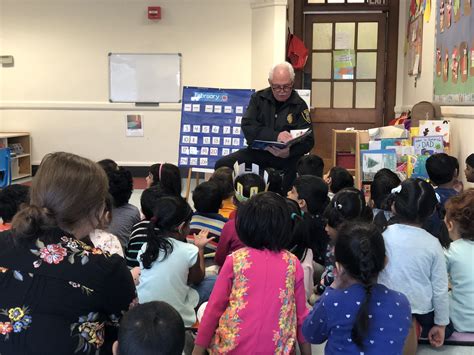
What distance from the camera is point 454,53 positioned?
Result: 4473 mm

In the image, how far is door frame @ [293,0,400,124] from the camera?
686 cm

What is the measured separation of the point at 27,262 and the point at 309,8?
6.33m

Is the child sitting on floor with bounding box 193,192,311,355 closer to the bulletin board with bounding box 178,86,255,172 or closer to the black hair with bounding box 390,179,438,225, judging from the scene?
the black hair with bounding box 390,179,438,225

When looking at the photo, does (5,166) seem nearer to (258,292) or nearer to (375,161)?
(375,161)

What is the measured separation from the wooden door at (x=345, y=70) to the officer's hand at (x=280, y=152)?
130 inches

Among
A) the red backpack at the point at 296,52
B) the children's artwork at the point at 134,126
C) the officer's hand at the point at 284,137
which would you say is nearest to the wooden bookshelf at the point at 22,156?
the children's artwork at the point at 134,126

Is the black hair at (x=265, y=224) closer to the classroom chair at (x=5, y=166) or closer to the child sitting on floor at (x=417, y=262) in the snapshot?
the child sitting on floor at (x=417, y=262)

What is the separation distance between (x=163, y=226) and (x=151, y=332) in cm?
103

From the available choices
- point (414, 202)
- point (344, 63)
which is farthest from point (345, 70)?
point (414, 202)

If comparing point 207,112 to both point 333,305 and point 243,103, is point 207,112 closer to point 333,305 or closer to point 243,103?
point 243,103

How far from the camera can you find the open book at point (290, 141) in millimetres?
3684

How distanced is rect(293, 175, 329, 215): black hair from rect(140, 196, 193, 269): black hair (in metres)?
0.88

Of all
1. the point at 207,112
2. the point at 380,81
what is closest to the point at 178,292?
the point at 207,112

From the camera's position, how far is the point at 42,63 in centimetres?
712
